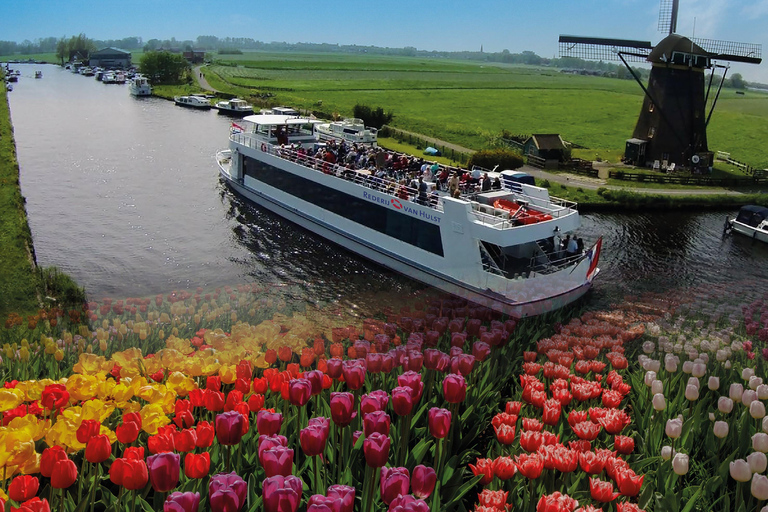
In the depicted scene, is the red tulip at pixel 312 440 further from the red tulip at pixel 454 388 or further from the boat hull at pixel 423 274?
the boat hull at pixel 423 274

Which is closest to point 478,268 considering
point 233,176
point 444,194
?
point 444,194

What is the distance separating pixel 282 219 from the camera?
34000 mm

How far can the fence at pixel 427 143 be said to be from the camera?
53.3 metres

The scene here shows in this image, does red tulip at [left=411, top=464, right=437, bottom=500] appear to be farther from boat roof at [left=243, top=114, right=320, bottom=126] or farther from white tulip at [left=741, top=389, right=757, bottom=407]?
boat roof at [left=243, top=114, right=320, bottom=126]

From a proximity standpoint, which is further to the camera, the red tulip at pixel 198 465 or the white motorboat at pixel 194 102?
the white motorboat at pixel 194 102

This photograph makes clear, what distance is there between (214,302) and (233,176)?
76.9 feet

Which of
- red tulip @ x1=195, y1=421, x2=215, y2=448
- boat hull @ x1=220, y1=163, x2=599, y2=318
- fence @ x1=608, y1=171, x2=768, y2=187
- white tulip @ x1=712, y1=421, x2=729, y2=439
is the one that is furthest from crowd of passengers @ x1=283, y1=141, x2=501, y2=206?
red tulip @ x1=195, y1=421, x2=215, y2=448

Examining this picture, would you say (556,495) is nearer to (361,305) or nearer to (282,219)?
(361,305)

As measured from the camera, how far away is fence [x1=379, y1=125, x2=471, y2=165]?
5331 centimetres

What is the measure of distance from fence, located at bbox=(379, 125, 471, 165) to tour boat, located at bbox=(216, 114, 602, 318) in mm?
21472

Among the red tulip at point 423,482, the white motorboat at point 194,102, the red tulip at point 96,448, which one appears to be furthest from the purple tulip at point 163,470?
the white motorboat at point 194,102

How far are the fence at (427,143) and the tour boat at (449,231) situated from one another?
21472 mm

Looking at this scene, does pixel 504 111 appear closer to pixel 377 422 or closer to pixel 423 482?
pixel 377 422

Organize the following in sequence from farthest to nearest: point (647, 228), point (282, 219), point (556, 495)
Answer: point (647, 228) → point (282, 219) → point (556, 495)
